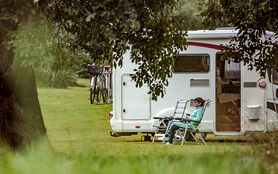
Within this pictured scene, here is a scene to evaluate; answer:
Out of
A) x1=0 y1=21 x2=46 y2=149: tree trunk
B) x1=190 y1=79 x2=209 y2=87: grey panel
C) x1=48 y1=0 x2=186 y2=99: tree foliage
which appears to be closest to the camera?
x1=48 y1=0 x2=186 y2=99: tree foliage

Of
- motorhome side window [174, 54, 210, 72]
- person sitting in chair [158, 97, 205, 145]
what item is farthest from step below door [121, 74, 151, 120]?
motorhome side window [174, 54, 210, 72]

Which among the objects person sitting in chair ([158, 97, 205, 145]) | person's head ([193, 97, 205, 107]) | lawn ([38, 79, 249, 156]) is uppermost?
person's head ([193, 97, 205, 107])

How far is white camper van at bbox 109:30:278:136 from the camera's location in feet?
38.0

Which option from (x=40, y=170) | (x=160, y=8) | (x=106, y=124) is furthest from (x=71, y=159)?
(x=106, y=124)

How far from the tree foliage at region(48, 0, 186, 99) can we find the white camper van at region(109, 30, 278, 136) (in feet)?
11.0

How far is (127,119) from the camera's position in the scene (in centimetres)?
1173

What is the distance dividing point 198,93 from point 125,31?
5137 mm

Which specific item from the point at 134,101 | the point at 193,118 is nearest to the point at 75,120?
the point at 134,101

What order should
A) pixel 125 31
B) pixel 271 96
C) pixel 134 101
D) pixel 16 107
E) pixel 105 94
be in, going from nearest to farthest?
1. pixel 125 31
2. pixel 16 107
3. pixel 271 96
4. pixel 134 101
5. pixel 105 94

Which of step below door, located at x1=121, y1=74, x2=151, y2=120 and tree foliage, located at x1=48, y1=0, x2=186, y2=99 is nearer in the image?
tree foliage, located at x1=48, y1=0, x2=186, y2=99

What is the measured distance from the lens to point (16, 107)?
23.9 ft

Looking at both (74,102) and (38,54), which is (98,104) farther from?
(38,54)

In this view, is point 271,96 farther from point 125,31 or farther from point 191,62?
point 125,31

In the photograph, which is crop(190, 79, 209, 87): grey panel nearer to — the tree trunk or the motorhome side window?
the motorhome side window
